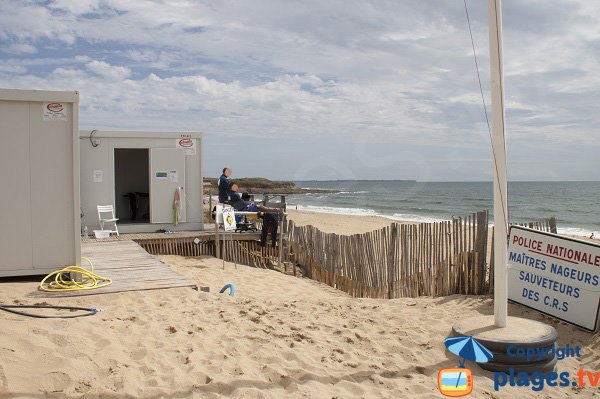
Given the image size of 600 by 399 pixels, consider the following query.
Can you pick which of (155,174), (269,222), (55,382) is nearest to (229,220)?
(269,222)

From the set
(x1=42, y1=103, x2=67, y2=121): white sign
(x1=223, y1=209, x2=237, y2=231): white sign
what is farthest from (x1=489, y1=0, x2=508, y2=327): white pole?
(x1=223, y1=209, x2=237, y2=231): white sign

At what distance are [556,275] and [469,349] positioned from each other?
1918mm

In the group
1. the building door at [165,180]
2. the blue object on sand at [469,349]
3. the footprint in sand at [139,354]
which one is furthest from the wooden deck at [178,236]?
the blue object on sand at [469,349]

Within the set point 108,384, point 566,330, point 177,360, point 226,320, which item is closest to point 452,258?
point 566,330

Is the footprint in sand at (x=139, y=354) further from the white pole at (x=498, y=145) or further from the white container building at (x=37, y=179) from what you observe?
the white pole at (x=498, y=145)

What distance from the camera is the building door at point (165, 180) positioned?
13055 mm

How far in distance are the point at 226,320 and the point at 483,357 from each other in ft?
8.46

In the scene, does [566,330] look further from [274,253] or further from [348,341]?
[274,253]

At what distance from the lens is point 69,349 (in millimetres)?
4332

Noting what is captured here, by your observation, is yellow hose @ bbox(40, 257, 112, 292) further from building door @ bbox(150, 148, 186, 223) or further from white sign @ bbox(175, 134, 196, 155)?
white sign @ bbox(175, 134, 196, 155)

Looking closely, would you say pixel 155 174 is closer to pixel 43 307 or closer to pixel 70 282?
pixel 70 282

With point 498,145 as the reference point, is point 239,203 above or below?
below

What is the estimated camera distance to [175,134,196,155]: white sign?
1320 centimetres

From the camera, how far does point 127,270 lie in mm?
8195
